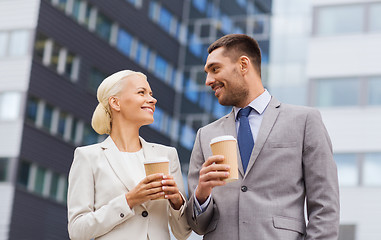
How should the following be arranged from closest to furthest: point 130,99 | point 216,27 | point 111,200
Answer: point 111,200
point 130,99
point 216,27

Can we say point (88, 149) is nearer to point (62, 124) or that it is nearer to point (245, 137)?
point (245, 137)

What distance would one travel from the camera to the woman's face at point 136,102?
17.5 ft

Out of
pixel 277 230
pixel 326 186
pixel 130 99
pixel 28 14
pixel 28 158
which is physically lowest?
pixel 277 230

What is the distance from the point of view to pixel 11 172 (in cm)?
2534

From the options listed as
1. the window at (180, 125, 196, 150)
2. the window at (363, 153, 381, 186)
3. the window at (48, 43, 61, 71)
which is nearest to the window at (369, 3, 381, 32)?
the window at (363, 153, 381, 186)

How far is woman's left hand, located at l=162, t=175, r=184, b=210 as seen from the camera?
4.63 m

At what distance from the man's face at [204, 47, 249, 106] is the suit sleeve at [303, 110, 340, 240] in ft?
1.65

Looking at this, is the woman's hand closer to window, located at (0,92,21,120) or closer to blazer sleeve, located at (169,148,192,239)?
blazer sleeve, located at (169,148,192,239)

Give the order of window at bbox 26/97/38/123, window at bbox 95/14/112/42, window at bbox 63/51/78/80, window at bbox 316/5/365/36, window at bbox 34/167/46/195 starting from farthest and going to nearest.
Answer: window at bbox 95/14/112/42 → window at bbox 63/51/78/80 → window at bbox 34/167/46/195 → window at bbox 26/97/38/123 → window at bbox 316/5/365/36

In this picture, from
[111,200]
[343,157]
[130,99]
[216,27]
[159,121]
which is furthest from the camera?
[159,121]

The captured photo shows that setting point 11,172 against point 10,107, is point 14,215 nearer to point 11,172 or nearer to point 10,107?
point 11,172

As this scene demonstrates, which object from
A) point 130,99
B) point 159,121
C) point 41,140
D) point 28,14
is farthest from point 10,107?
point 130,99

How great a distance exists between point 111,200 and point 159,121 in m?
27.1

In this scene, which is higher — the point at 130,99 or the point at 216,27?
the point at 216,27
